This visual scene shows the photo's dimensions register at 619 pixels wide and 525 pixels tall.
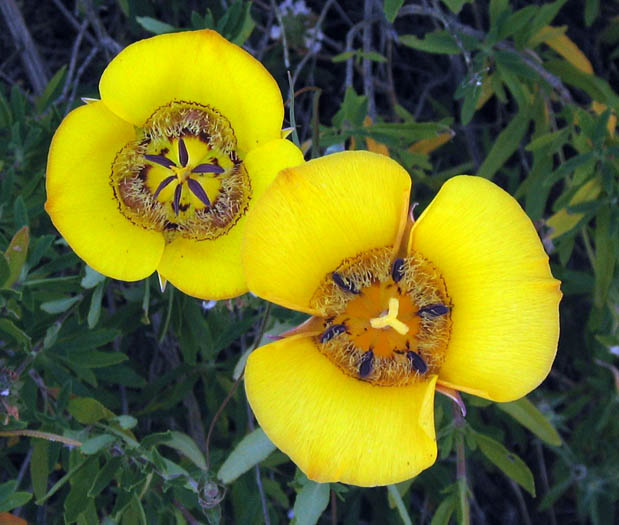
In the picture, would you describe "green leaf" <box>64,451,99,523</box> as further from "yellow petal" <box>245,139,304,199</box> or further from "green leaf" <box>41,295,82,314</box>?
"yellow petal" <box>245,139,304,199</box>

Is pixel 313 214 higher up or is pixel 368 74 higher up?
pixel 313 214

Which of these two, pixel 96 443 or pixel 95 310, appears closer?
pixel 96 443

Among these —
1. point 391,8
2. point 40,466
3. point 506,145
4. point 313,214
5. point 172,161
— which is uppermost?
point 391,8

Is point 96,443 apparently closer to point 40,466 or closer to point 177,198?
point 40,466

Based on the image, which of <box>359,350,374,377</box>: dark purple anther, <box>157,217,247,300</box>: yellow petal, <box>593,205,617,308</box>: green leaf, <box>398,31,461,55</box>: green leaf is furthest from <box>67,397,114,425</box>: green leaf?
<box>593,205,617,308</box>: green leaf

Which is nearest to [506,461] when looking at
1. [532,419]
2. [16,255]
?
[532,419]

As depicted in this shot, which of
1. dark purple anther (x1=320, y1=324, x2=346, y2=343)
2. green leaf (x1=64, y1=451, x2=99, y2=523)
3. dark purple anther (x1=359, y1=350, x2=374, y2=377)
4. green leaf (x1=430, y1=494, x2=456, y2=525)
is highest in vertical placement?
dark purple anther (x1=320, y1=324, x2=346, y2=343)
